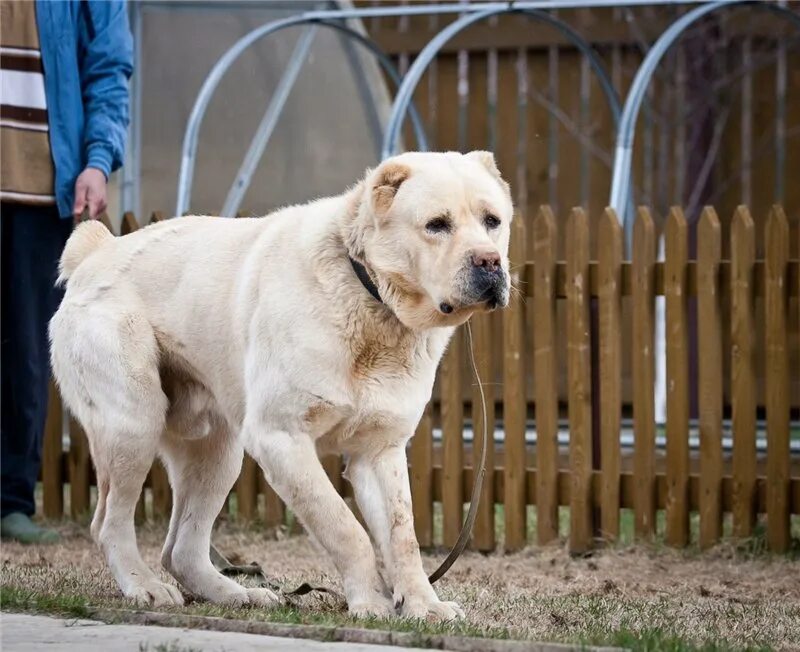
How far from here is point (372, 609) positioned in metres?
4.07

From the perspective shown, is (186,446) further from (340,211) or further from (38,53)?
(38,53)

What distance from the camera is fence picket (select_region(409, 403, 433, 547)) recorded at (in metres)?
6.69

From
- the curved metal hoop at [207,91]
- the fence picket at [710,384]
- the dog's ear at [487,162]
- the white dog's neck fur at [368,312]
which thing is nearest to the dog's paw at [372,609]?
the white dog's neck fur at [368,312]

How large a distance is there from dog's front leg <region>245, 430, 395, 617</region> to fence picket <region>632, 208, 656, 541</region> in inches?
94.1

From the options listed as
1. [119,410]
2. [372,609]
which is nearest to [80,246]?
[119,410]

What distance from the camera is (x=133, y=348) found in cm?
468

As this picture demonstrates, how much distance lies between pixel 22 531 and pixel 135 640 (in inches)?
118

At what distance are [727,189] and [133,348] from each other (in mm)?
7212

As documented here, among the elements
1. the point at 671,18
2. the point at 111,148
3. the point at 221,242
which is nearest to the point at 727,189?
the point at 671,18

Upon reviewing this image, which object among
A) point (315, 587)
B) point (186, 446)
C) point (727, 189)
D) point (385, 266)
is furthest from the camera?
point (727, 189)

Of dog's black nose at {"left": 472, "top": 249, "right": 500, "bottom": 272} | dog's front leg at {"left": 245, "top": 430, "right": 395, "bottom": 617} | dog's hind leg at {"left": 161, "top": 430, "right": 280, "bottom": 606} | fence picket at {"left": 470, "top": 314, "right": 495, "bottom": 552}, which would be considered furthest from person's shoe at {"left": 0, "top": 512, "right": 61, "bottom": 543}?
dog's black nose at {"left": 472, "top": 249, "right": 500, "bottom": 272}

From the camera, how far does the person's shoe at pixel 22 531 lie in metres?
6.35

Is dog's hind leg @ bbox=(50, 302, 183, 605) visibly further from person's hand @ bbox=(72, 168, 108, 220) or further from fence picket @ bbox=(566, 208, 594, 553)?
fence picket @ bbox=(566, 208, 594, 553)

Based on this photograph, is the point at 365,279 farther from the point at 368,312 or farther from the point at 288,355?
the point at 288,355
